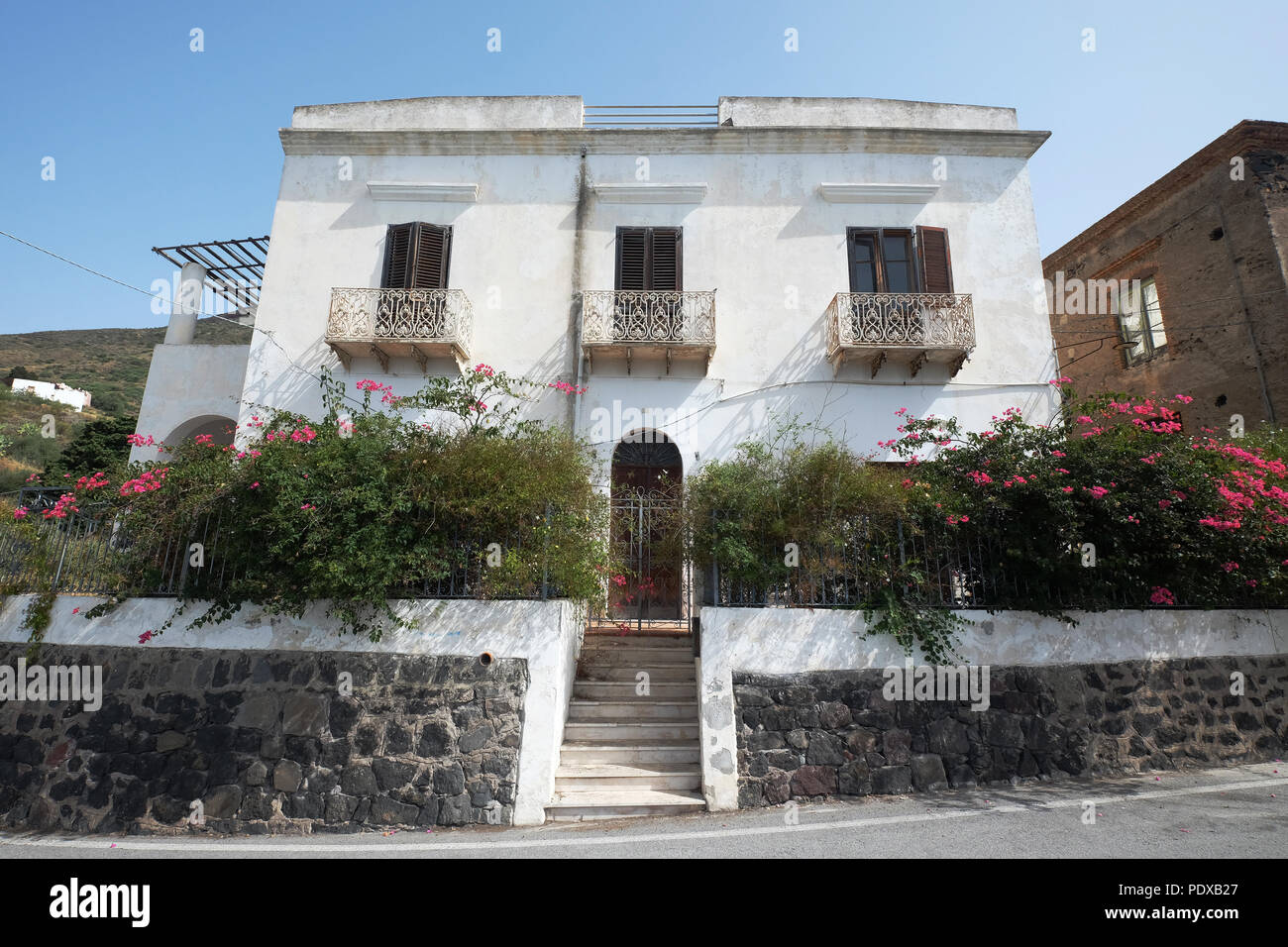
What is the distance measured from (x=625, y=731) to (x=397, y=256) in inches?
391

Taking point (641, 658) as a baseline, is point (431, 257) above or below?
above

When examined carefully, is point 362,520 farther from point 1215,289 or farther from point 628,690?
point 1215,289

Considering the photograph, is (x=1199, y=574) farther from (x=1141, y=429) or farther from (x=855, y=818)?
(x=855, y=818)

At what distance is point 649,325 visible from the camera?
450 inches

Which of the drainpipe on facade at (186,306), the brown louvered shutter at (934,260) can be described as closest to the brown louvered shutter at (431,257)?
the drainpipe on facade at (186,306)

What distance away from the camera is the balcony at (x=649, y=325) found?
11305 millimetres

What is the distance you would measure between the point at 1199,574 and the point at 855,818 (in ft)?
15.9

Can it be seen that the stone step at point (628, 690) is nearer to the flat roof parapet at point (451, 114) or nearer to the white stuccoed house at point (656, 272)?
the white stuccoed house at point (656, 272)

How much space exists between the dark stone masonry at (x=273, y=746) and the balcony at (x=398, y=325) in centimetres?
633

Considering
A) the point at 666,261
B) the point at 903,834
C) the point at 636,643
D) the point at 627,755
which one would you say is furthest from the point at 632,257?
the point at 903,834

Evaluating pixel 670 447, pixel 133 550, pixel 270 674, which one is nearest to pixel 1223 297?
pixel 670 447

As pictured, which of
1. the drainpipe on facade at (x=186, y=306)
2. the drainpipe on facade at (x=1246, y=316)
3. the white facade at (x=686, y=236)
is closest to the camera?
the white facade at (x=686, y=236)

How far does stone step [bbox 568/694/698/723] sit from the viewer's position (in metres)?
6.96

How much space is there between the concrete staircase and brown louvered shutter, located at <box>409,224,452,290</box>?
25.1 ft
